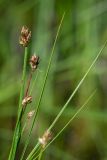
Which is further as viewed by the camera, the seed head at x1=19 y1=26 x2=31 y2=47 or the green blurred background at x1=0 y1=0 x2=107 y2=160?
the green blurred background at x1=0 y1=0 x2=107 y2=160

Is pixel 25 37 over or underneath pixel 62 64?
over

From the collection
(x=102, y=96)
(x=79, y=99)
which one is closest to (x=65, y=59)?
(x=79, y=99)

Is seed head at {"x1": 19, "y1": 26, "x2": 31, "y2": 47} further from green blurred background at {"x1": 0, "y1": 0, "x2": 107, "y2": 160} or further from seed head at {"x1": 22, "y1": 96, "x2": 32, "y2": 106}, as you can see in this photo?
green blurred background at {"x1": 0, "y1": 0, "x2": 107, "y2": 160}

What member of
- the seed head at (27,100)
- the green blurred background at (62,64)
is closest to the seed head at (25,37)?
the seed head at (27,100)

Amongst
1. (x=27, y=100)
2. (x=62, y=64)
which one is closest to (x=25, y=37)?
(x=27, y=100)

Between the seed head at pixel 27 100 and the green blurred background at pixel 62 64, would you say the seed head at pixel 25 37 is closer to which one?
the seed head at pixel 27 100

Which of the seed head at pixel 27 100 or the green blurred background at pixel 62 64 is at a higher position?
the seed head at pixel 27 100

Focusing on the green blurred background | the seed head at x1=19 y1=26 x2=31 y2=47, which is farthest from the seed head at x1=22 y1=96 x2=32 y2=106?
the green blurred background

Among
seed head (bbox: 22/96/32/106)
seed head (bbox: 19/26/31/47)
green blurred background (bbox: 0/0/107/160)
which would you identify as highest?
seed head (bbox: 19/26/31/47)

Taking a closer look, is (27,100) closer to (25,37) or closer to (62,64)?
(25,37)

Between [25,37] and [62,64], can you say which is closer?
[25,37]
